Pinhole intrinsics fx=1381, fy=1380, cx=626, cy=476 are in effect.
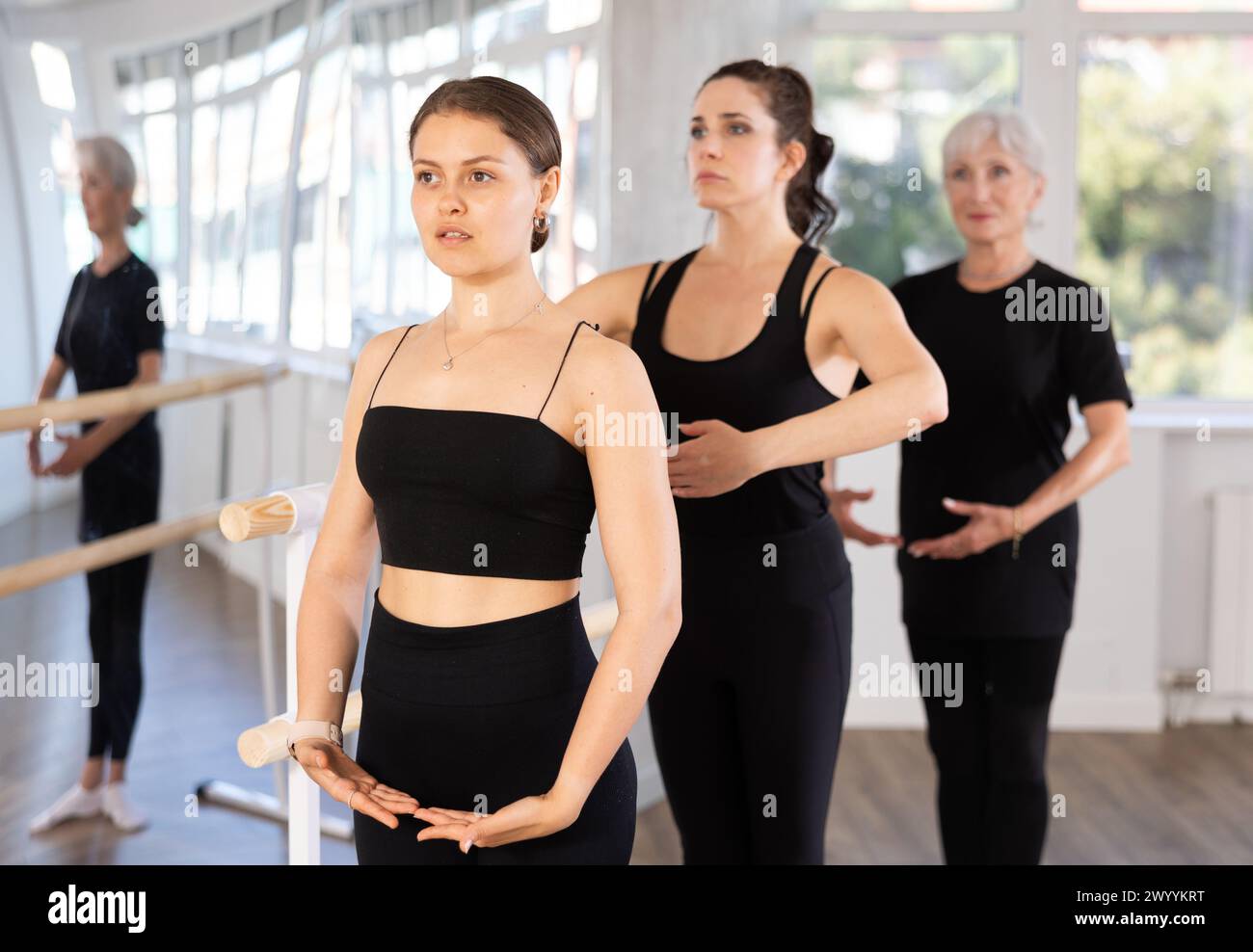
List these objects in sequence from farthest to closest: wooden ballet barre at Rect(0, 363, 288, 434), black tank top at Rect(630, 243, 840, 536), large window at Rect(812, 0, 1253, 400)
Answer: large window at Rect(812, 0, 1253, 400), wooden ballet barre at Rect(0, 363, 288, 434), black tank top at Rect(630, 243, 840, 536)

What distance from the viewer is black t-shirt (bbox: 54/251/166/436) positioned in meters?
2.35

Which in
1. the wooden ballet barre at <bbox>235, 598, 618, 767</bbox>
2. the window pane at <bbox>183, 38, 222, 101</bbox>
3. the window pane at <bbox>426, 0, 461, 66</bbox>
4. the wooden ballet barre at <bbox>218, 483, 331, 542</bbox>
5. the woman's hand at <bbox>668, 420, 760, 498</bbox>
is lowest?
the wooden ballet barre at <bbox>235, 598, 618, 767</bbox>

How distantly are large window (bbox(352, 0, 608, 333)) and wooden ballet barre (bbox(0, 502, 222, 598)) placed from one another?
26.2 inches

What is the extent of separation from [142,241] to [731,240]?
1097mm

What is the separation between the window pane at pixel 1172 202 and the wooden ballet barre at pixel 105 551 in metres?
3.15

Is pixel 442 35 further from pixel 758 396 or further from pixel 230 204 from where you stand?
pixel 758 396

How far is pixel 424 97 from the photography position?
3051 millimetres

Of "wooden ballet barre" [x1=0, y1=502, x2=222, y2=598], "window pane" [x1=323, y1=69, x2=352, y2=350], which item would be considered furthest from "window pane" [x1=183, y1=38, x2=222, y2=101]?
"wooden ballet barre" [x1=0, y1=502, x2=222, y2=598]

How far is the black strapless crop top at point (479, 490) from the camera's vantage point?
1.41m

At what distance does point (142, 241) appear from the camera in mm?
2465

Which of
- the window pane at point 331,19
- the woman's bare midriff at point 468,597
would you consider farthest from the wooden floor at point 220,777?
the woman's bare midriff at point 468,597

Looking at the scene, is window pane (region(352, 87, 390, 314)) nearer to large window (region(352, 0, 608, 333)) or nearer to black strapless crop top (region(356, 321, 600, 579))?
large window (region(352, 0, 608, 333))

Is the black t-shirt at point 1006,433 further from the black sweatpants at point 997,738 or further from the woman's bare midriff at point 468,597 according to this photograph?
the woman's bare midriff at point 468,597
